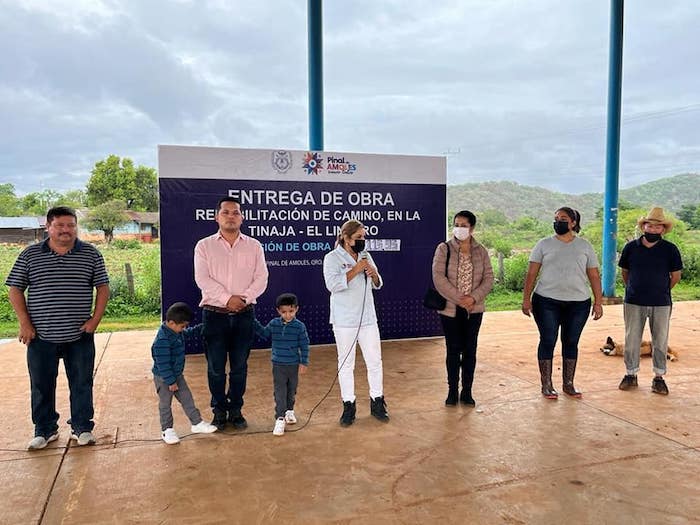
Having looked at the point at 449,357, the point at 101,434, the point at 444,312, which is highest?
the point at 444,312

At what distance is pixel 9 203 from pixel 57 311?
37.9 feet

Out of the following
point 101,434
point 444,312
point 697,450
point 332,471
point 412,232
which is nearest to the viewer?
point 332,471

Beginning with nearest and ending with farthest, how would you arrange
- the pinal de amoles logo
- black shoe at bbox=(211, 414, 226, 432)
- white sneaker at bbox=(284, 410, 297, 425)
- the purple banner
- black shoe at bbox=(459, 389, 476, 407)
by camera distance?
1. black shoe at bbox=(211, 414, 226, 432)
2. white sneaker at bbox=(284, 410, 297, 425)
3. black shoe at bbox=(459, 389, 476, 407)
4. the purple banner
5. the pinal de amoles logo

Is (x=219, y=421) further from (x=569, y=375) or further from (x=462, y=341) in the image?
(x=569, y=375)

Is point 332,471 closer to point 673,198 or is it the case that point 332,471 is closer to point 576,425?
point 576,425

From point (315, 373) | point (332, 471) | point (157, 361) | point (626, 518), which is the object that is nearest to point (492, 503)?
point (626, 518)

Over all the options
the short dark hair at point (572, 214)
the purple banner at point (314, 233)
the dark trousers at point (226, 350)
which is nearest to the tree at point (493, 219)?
the purple banner at point (314, 233)

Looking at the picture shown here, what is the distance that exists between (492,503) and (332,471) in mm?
847

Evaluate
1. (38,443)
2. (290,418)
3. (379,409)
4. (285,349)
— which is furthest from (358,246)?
(38,443)

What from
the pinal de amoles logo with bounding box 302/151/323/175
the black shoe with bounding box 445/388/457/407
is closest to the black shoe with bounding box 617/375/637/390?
the black shoe with bounding box 445/388/457/407

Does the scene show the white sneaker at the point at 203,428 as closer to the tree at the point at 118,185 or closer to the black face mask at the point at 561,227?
the black face mask at the point at 561,227

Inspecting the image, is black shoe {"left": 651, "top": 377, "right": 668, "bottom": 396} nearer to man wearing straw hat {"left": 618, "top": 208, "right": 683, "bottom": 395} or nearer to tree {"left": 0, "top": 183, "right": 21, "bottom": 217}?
man wearing straw hat {"left": 618, "top": 208, "right": 683, "bottom": 395}

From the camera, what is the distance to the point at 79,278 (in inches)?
135

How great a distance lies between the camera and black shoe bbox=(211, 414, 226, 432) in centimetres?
377
